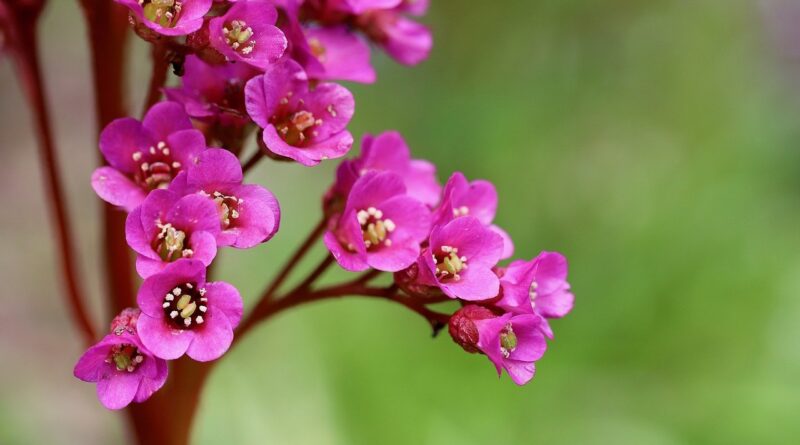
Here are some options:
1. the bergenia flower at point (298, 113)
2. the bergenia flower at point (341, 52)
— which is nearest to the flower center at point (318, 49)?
the bergenia flower at point (341, 52)

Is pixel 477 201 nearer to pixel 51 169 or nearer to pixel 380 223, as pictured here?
pixel 380 223

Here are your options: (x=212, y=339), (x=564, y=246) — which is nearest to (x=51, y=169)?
(x=212, y=339)

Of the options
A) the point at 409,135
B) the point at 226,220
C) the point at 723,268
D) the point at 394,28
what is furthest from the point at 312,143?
the point at 409,135

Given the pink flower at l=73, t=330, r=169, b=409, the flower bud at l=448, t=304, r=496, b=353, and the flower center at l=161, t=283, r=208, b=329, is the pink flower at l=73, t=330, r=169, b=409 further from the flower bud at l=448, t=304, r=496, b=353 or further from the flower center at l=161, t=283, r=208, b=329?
the flower bud at l=448, t=304, r=496, b=353

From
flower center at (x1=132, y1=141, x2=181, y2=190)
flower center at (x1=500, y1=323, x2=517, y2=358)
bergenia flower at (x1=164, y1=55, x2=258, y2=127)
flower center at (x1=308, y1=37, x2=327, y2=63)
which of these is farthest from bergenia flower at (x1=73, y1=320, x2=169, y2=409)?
flower center at (x1=308, y1=37, x2=327, y2=63)

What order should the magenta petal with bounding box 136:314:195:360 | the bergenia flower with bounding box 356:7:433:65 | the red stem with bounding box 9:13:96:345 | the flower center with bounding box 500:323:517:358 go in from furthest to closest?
the bergenia flower with bounding box 356:7:433:65, the red stem with bounding box 9:13:96:345, the flower center with bounding box 500:323:517:358, the magenta petal with bounding box 136:314:195:360

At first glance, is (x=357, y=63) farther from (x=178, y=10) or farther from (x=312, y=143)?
(x=178, y=10)
